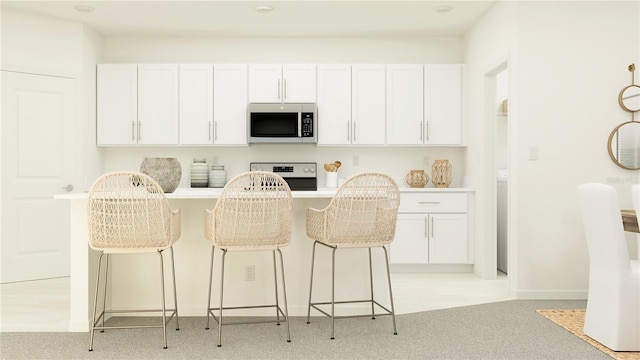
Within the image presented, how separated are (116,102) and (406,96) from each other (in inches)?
120

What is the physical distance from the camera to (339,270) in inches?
138

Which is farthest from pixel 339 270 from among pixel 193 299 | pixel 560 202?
pixel 560 202

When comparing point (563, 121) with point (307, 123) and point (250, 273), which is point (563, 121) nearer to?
point (307, 123)

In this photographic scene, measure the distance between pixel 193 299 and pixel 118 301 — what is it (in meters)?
0.49

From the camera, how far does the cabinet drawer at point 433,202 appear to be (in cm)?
532

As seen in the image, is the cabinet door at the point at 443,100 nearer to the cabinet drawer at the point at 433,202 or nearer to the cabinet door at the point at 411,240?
the cabinet drawer at the point at 433,202

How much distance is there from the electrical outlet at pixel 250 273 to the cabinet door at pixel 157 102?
2566 mm

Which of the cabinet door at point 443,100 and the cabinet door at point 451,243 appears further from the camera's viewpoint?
the cabinet door at point 443,100

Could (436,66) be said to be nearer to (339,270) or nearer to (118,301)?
(339,270)

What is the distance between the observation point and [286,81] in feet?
18.3

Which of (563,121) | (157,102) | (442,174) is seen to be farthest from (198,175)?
(563,121)

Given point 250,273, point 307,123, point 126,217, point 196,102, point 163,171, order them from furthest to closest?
point 196,102
point 307,123
point 250,273
point 163,171
point 126,217

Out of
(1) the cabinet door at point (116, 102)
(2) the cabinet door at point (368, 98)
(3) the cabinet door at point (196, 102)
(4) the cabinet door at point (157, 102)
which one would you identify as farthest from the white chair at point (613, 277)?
(1) the cabinet door at point (116, 102)

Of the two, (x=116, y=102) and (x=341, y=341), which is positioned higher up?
(x=116, y=102)
